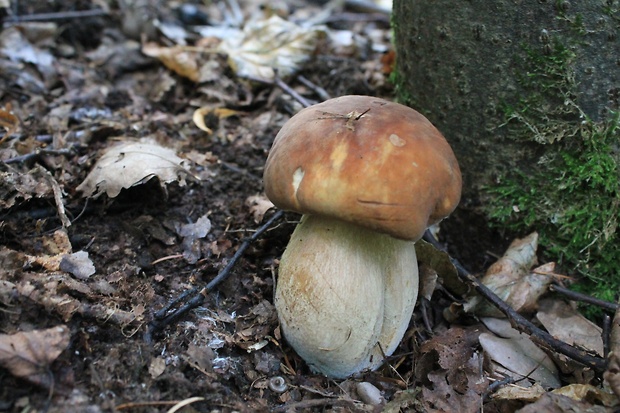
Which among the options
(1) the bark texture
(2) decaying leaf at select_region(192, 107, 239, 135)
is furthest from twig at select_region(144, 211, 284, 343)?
(2) decaying leaf at select_region(192, 107, 239, 135)

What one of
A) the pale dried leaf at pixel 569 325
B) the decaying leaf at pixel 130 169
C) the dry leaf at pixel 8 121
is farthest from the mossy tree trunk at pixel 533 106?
the dry leaf at pixel 8 121

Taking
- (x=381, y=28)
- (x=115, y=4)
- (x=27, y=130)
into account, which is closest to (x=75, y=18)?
(x=115, y=4)

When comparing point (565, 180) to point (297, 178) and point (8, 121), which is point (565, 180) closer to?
point (297, 178)

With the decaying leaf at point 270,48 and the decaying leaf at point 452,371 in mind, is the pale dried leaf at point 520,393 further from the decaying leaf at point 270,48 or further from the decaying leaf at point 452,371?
the decaying leaf at point 270,48

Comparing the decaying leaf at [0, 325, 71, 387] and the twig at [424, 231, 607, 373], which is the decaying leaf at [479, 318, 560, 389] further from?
the decaying leaf at [0, 325, 71, 387]

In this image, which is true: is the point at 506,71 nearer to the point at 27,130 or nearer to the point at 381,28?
the point at 27,130

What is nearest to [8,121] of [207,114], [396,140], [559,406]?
[207,114]
